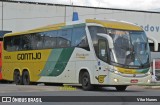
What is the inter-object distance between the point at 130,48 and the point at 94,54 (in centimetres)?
180

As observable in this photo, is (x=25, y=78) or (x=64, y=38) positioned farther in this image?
(x=25, y=78)

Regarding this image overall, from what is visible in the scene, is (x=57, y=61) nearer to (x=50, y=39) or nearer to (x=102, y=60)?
(x=50, y=39)

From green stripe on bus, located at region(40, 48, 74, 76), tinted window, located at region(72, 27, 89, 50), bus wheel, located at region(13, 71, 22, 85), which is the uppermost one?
tinted window, located at region(72, 27, 89, 50)

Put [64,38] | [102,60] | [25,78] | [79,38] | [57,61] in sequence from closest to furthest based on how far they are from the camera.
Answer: [102,60]
[79,38]
[64,38]
[57,61]
[25,78]

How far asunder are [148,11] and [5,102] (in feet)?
150

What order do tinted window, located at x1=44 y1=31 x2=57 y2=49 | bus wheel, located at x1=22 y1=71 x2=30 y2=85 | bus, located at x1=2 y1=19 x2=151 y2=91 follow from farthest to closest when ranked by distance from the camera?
bus wheel, located at x1=22 y1=71 x2=30 y2=85
tinted window, located at x1=44 y1=31 x2=57 y2=49
bus, located at x1=2 y1=19 x2=151 y2=91

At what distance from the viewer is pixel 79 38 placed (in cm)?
2319

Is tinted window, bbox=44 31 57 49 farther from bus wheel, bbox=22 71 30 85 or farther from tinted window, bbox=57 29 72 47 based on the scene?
bus wheel, bbox=22 71 30 85

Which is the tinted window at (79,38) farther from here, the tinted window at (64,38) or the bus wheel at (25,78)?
the bus wheel at (25,78)

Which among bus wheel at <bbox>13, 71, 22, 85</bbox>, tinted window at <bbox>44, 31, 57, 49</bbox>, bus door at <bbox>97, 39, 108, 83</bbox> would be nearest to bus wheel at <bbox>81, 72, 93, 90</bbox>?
bus door at <bbox>97, 39, 108, 83</bbox>

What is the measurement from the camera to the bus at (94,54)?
2181 cm

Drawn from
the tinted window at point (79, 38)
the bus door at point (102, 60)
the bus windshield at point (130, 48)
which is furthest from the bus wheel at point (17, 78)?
the bus windshield at point (130, 48)

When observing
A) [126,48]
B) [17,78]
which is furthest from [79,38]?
[17,78]

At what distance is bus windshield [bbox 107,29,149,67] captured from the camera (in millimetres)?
21906
